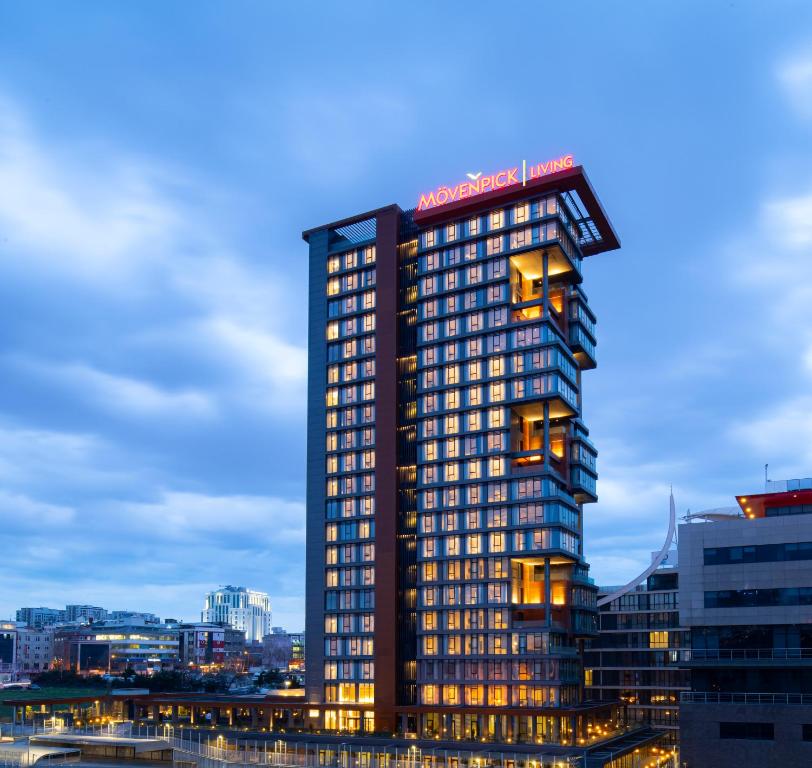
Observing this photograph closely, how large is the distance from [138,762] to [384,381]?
6992cm

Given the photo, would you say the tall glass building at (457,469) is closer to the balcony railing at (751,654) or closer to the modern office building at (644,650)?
the modern office building at (644,650)

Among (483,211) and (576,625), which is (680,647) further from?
A: (483,211)

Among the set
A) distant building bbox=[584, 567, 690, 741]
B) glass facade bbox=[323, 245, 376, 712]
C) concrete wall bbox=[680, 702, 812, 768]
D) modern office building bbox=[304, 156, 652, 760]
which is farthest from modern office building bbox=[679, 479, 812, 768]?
distant building bbox=[584, 567, 690, 741]

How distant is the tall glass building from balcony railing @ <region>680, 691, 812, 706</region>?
106ft

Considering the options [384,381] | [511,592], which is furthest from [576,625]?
[384,381]

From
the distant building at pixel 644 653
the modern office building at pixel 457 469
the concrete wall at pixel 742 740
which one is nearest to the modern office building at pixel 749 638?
the concrete wall at pixel 742 740

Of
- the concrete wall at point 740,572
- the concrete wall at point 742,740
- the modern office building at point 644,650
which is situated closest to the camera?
the concrete wall at point 742,740

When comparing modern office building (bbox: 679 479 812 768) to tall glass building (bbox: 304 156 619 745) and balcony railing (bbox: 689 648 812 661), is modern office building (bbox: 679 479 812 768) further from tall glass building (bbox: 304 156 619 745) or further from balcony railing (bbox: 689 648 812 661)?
tall glass building (bbox: 304 156 619 745)

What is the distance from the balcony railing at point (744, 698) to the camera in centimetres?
10394

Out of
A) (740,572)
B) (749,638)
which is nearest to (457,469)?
(740,572)

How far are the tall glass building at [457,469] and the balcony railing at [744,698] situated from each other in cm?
3225

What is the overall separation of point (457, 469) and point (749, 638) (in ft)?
187

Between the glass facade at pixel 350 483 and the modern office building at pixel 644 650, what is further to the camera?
the modern office building at pixel 644 650

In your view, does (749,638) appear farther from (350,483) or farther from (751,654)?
(350,483)
